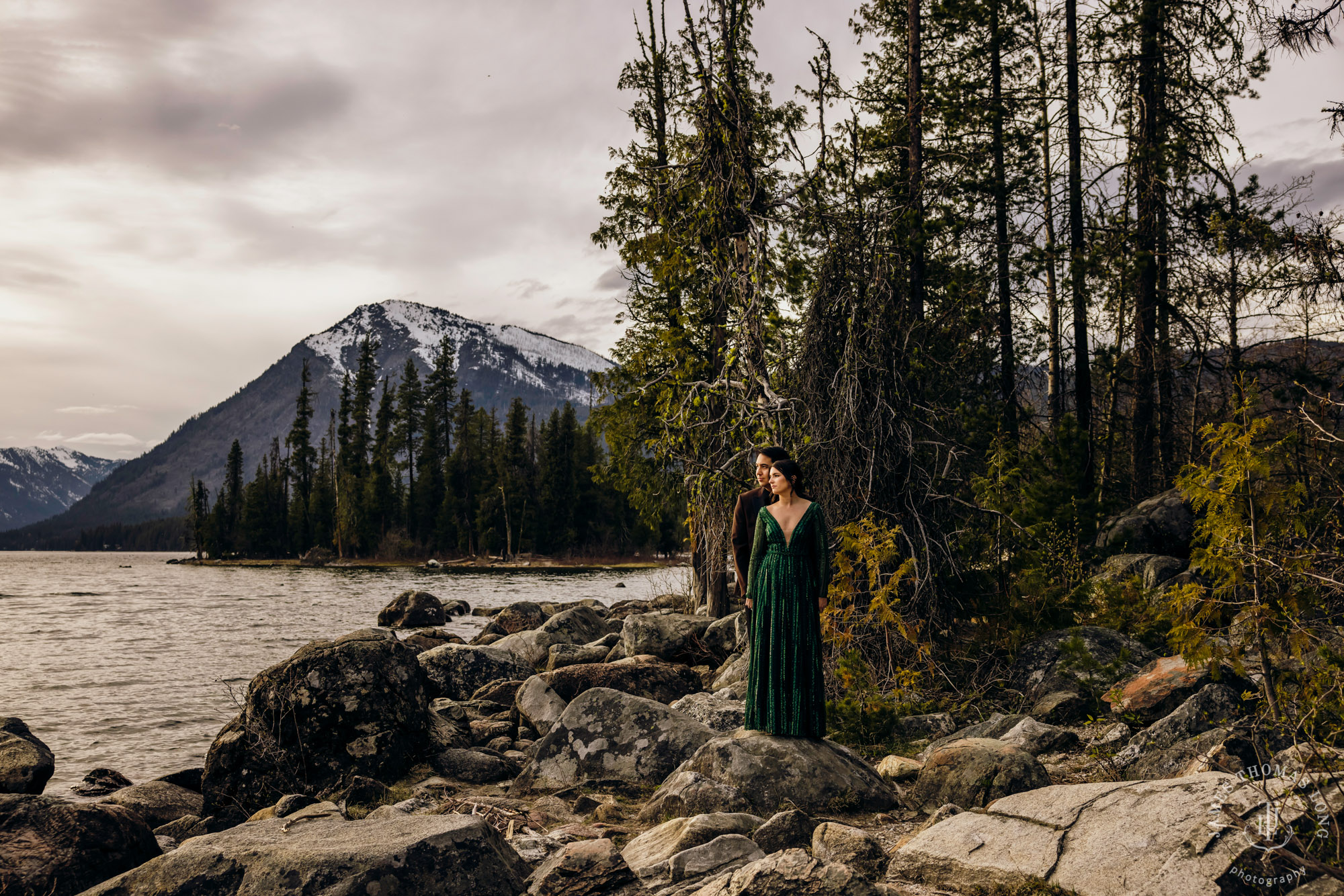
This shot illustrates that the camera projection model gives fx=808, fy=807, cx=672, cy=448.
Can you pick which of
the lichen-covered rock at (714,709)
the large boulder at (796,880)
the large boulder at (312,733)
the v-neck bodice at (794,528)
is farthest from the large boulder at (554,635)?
the large boulder at (796,880)

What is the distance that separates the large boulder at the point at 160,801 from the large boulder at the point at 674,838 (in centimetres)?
498

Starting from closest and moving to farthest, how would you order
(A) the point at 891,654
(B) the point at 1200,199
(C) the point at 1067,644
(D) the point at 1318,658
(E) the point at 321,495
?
1. (D) the point at 1318,658
2. (C) the point at 1067,644
3. (A) the point at 891,654
4. (B) the point at 1200,199
5. (E) the point at 321,495

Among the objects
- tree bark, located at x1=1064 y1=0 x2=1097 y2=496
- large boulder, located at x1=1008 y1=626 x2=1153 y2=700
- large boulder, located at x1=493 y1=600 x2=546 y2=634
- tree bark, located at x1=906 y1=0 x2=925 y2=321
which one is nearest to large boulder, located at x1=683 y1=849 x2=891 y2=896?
large boulder, located at x1=1008 y1=626 x2=1153 y2=700

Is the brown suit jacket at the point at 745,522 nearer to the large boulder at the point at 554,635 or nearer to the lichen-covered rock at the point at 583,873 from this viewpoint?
the lichen-covered rock at the point at 583,873

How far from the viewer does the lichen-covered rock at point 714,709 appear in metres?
7.88

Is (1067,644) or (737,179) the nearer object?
(1067,644)

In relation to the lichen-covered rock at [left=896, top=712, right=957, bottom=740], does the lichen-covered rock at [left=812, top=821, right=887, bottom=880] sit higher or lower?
higher

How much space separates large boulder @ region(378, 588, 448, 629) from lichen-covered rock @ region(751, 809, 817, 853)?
71.5ft

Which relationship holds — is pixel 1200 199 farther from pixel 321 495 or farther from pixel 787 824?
pixel 321 495

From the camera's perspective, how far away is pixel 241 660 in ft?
56.2

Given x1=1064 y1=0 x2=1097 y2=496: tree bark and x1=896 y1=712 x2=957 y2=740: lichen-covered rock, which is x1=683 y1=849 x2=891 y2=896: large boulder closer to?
x1=896 y1=712 x2=957 y2=740: lichen-covered rock

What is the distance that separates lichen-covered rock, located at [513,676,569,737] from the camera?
9.08 metres

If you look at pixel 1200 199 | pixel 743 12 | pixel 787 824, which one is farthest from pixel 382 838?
pixel 1200 199

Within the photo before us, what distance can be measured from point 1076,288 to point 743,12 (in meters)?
7.86
